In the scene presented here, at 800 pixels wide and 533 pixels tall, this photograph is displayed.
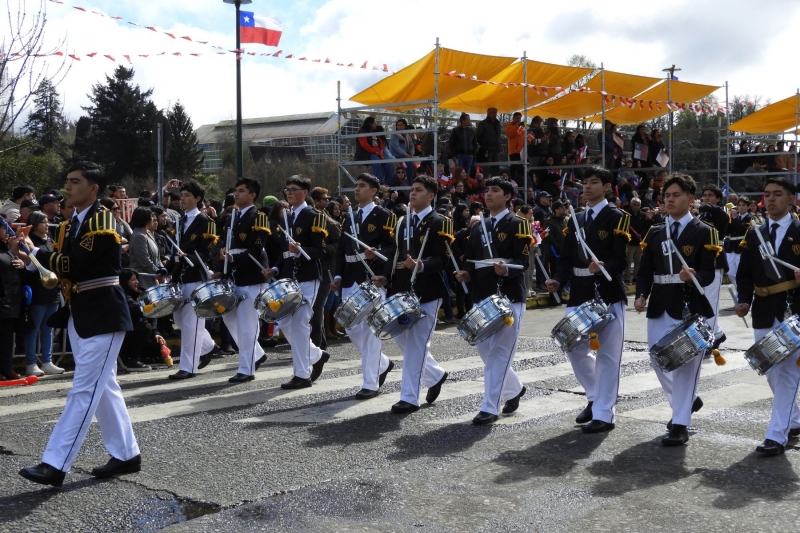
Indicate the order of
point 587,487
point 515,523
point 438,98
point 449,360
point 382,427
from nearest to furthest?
1. point 515,523
2. point 587,487
3. point 382,427
4. point 449,360
5. point 438,98

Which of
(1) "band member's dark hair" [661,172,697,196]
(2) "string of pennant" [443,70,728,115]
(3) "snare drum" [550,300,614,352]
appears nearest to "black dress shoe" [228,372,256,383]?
(3) "snare drum" [550,300,614,352]

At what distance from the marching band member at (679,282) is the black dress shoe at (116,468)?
3.68 m

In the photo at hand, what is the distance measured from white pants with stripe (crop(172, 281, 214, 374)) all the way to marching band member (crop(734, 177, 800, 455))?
5816 millimetres

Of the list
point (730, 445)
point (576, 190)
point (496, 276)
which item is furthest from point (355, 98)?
point (730, 445)

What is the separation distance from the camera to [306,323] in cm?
977

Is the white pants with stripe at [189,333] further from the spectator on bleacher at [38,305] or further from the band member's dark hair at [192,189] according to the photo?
the spectator on bleacher at [38,305]

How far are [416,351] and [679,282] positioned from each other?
2386 millimetres

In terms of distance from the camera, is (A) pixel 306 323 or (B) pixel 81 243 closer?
(B) pixel 81 243


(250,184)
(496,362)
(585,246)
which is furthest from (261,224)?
(585,246)

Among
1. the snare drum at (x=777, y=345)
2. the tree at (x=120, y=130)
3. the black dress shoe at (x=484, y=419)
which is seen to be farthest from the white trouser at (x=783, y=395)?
the tree at (x=120, y=130)

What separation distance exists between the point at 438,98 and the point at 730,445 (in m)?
13.6

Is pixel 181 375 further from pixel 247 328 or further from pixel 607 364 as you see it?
pixel 607 364

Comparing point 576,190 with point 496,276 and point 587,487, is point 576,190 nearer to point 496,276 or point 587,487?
point 496,276

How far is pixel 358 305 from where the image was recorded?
857 cm
